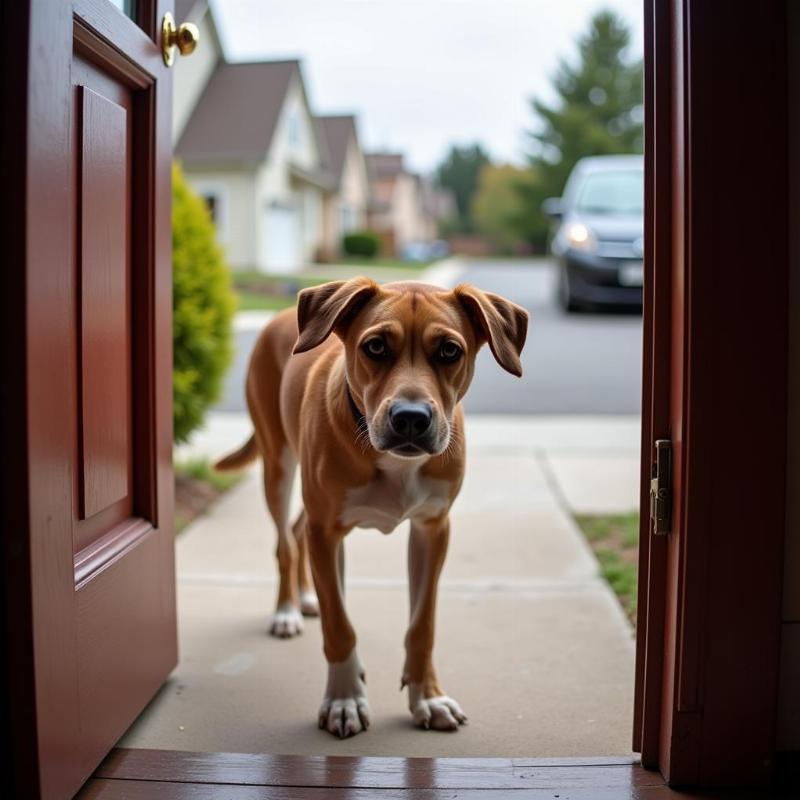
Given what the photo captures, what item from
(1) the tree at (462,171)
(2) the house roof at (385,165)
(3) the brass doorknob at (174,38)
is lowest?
(3) the brass doorknob at (174,38)

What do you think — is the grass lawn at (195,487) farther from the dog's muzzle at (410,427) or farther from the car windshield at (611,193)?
the car windshield at (611,193)

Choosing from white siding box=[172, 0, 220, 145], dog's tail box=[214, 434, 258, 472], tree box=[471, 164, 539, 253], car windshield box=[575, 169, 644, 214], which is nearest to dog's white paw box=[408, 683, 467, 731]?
dog's tail box=[214, 434, 258, 472]

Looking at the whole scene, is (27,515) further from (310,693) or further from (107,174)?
(310,693)

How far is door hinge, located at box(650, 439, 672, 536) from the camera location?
250 centimetres

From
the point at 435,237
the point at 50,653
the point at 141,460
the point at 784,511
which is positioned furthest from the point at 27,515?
the point at 435,237

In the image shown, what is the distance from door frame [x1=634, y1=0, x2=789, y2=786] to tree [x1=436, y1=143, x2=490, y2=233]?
9601 cm

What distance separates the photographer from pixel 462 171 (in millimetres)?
99750

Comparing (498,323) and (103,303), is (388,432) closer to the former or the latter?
(498,323)

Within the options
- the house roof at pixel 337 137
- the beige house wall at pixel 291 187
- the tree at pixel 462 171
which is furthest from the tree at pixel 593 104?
the tree at pixel 462 171

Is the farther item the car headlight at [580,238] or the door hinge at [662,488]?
the car headlight at [580,238]

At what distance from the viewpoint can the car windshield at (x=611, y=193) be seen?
13.3 meters

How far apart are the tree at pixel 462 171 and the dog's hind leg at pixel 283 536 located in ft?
312

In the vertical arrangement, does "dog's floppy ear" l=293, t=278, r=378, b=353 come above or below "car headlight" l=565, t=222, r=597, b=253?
below

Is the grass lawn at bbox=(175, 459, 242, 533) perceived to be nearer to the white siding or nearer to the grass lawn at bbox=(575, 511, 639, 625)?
the grass lawn at bbox=(575, 511, 639, 625)
